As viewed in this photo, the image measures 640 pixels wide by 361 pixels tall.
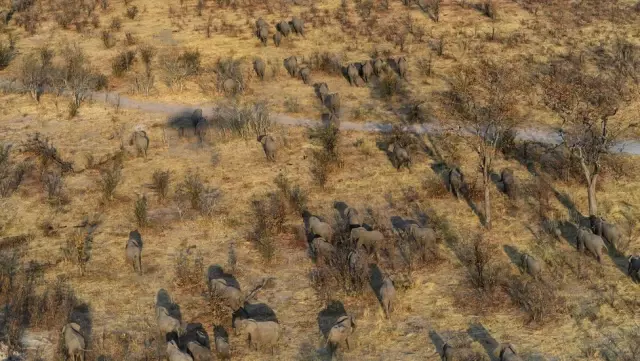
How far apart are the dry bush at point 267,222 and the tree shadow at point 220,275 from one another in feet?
3.51

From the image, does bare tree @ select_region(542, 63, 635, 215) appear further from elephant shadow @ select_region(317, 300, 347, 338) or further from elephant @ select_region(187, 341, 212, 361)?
elephant @ select_region(187, 341, 212, 361)

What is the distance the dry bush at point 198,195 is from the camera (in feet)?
63.1

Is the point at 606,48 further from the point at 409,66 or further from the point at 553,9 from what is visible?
the point at 409,66

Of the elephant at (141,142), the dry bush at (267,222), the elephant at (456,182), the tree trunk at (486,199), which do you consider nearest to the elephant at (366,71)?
the elephant at (456,182)

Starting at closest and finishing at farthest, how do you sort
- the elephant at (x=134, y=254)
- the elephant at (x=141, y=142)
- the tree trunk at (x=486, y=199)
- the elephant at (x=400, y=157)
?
1. the elephant at (x=134, y=254)
2. the tree trunk at (x=486, y=199)
3. the elephant at (x=400, y=157)
4. the elephant at (x=141, y=142)

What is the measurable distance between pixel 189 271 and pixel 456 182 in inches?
322

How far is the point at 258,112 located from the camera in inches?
963

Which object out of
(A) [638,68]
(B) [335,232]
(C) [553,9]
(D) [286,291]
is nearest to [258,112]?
(B) [335,232]

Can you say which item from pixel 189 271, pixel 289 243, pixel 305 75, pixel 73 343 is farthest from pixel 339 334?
pixel 305 75

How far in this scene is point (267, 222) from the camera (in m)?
18.4

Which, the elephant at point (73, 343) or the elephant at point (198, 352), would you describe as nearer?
the elephant at point (198, 352)

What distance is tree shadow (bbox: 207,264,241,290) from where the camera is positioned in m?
16.1

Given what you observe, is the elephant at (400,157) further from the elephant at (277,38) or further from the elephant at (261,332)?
the elephant at (277,38)

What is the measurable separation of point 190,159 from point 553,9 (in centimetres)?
2301
